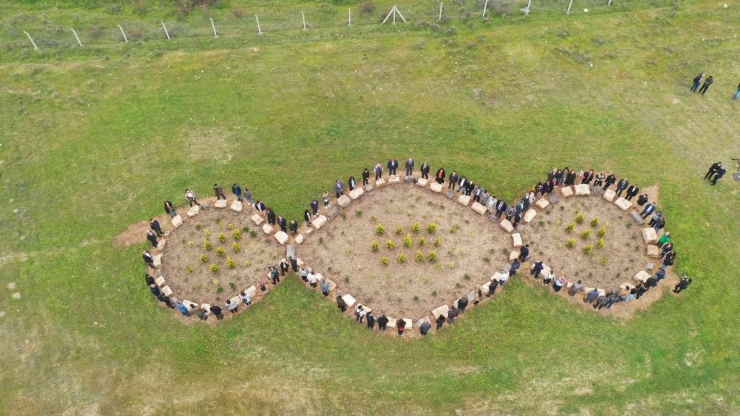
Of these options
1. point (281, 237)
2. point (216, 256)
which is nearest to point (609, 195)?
point (281, 237)

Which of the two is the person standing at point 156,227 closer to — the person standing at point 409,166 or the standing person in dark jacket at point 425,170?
the person standing at point 409,166

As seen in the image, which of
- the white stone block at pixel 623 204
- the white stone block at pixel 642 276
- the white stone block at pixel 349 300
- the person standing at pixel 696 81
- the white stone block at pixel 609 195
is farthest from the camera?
the person standing at pixel 696 81

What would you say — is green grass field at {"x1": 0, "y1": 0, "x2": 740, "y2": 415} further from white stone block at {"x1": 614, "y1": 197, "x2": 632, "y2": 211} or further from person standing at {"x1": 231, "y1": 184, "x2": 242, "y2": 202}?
white stone block at {"x1": 614, "y1": 197, "x2": 632, "y2": 211}

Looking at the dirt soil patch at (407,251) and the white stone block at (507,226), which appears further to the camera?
the white stone block at (507,226)

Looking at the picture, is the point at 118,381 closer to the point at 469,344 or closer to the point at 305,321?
the point at 305,321

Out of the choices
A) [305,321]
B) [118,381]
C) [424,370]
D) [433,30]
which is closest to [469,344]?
[424,370]

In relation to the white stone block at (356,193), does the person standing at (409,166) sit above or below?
above

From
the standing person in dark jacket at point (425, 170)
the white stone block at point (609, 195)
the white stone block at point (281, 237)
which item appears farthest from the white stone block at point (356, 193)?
Result: the white stone block at point (609, 195)

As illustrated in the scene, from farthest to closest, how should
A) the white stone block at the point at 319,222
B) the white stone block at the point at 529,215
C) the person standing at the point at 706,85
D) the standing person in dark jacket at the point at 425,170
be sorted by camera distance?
the person standing at the point at 706,85 → the standing person in dark jacket at the point at 425,170 → the white stone block at the point at 319,222 → the white stone block at the point at 529,215
